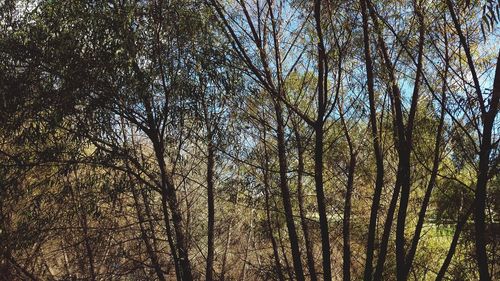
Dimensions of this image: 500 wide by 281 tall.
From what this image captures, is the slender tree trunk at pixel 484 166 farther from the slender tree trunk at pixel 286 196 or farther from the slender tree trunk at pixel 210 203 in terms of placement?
the slender tree trunk at pixel 210 203

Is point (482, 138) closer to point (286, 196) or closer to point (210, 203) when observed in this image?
point (286, 196)

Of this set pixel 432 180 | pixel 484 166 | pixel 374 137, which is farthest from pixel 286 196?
pixel 484 166

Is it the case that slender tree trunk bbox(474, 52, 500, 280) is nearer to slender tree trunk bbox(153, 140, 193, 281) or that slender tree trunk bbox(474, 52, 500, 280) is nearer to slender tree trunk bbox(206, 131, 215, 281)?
slender tree trunk bbox(153, 140, 193, 281)

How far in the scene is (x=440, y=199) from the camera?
4.78 meters

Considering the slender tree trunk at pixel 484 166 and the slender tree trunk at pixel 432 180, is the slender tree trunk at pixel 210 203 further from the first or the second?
the slender tree trunk at pixel 484 166

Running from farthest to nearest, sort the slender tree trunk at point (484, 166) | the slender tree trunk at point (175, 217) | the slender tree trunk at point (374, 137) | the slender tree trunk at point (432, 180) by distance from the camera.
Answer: the slender tree trunk at point (175, 217) < the slender tree trunk at point (432, 180) < the slender tree trunk at point (374, 137) < the slender tree trunk at point (484, 166)

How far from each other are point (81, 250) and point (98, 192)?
2031 millimetres

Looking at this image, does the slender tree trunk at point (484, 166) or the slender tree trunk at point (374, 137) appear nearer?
the slender tree trunk at point (484, 166)

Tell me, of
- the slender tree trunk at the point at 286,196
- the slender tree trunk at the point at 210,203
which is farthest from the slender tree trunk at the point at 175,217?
the slender tree trunk at the point at 286,196

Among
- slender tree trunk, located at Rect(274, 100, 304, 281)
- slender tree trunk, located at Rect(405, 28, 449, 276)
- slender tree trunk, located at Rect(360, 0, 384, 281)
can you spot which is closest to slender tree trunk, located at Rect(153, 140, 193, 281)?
slender tree trunk, located at Rect(274, 100, 304, 281)

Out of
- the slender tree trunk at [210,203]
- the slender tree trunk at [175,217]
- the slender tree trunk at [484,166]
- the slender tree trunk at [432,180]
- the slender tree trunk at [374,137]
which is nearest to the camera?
→ the slender tree trunk at [484,166]

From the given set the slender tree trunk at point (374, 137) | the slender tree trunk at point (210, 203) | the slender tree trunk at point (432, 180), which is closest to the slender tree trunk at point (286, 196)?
the slender tree trunk at point (374, 137)

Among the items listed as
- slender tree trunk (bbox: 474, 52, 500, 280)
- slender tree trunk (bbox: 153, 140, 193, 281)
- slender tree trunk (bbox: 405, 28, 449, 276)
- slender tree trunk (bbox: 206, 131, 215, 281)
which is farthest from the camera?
slender tree trunk (bbox: 206, 131, 215, 281)

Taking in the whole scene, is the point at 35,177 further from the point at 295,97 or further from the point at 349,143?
the point at 349,143
